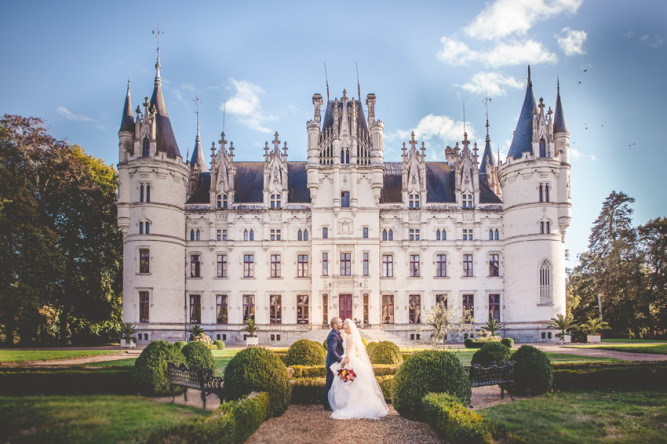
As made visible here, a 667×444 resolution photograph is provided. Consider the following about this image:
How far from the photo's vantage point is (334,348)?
13617mm

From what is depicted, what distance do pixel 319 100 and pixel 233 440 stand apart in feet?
112

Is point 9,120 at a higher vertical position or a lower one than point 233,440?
higher

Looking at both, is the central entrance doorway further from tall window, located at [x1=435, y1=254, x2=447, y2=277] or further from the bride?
the bride

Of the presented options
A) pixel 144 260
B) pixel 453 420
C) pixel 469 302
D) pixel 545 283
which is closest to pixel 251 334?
pixel 144 260

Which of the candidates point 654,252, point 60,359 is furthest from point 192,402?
point 654,252

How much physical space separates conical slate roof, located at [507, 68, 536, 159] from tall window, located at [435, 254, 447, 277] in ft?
31.7

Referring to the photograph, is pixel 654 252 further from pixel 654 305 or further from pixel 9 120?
pixel 9 120

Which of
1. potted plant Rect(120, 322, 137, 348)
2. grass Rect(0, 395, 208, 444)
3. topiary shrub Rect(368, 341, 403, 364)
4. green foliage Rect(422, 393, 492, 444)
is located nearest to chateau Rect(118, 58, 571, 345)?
potted plant Rect(120, 322, 137, 348)

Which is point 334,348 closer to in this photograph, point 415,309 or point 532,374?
point 532,374

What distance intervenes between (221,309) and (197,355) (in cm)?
2449

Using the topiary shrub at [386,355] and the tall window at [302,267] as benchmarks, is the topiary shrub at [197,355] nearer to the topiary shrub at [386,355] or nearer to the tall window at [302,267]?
the topiary shrub at [386,355]

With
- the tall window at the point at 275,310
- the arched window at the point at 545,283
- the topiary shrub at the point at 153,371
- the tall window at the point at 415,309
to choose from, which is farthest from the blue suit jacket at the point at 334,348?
the arched window at the point at 545,283

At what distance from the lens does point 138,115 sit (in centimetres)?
3881

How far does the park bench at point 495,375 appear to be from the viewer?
50.4 ft
